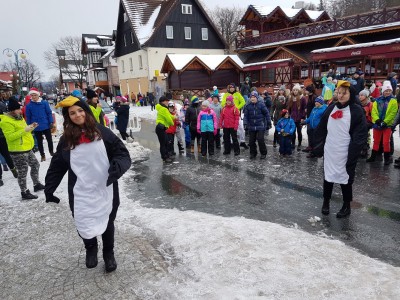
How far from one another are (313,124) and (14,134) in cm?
668

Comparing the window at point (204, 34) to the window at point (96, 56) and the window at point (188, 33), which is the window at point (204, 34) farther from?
the window at point (96, 56)

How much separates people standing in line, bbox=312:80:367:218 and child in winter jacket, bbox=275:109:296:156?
365 cm

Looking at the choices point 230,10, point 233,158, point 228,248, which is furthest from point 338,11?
point 228,248

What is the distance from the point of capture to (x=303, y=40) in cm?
2588

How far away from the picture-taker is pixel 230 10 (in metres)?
62.2

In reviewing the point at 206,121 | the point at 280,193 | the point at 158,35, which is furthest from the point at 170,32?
the point at 280,193

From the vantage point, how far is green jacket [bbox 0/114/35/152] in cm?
547

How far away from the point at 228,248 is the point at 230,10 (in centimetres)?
6603

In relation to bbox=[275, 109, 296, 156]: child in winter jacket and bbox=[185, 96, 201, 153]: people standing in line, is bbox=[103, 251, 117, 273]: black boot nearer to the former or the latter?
bbox=[275, 109, 296, 156]: child in winter jacket

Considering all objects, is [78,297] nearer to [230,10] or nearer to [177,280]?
[177,280]

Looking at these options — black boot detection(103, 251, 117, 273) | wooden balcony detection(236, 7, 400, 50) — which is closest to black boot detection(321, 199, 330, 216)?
black boot detection(103, 251, 117, 273)

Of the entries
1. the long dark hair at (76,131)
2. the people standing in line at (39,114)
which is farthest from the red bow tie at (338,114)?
the people standing in line at (39,114)

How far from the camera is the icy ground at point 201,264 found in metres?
2.89

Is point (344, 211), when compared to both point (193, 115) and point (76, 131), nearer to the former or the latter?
point (76, 131)
